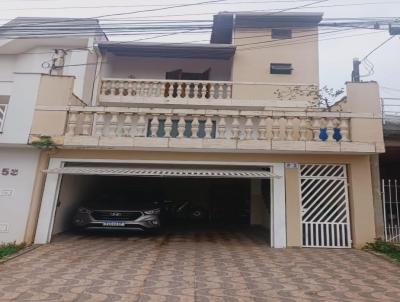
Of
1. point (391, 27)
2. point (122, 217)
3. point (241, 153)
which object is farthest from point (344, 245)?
point (391, 27)

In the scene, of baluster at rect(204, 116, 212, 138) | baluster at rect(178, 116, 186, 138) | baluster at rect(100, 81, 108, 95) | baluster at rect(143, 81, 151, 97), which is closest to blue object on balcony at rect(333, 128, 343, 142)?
baluster at rect(204, 116, 212, 138)

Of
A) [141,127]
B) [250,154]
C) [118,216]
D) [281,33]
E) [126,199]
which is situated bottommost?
[118,216]

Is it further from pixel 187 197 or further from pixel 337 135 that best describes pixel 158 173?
pixel 187 197

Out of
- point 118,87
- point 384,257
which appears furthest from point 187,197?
point 384,257

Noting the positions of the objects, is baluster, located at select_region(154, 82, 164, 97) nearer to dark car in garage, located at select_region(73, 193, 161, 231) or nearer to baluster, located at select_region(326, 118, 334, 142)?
dark car in garage, located at select_region(73, 193, 161, 231)

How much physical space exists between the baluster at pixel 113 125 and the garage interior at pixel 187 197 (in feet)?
5.70

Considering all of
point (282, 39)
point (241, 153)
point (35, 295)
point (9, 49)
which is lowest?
point (35, 295)

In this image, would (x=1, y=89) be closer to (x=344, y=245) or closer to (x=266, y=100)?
(x=266, y=100)

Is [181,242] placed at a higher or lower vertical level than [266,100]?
→ lower

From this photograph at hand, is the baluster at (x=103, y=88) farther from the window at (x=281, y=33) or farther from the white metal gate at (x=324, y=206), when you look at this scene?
the white metal gate at (x=324, y=206)

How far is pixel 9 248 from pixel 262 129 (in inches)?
234

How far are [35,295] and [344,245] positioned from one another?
20.4 feet

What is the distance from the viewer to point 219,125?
7.16 meters

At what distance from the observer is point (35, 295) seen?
377 centimetres
